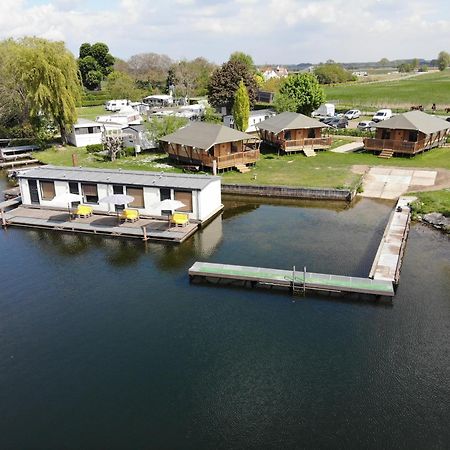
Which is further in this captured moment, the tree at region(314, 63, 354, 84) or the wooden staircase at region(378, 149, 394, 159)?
the tree at region(314, 63, 354, 84)

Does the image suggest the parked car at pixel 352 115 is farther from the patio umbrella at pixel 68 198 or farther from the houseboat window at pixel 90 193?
the patio umbrella at pixel 68 198

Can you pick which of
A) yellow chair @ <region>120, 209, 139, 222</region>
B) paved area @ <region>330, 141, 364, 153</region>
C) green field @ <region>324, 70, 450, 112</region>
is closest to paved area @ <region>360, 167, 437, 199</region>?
paved area @ <region>330, 141, 364, 153</region>

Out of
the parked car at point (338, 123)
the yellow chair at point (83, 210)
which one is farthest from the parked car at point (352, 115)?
the yellow chair at point (83, 210)

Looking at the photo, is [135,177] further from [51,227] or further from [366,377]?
[366,377]

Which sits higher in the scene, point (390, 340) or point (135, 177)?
point (135, 177)

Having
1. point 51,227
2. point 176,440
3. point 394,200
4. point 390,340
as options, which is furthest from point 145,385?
point 394,200

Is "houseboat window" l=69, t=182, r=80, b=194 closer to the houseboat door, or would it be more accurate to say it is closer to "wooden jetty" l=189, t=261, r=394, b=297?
the houseboat door
